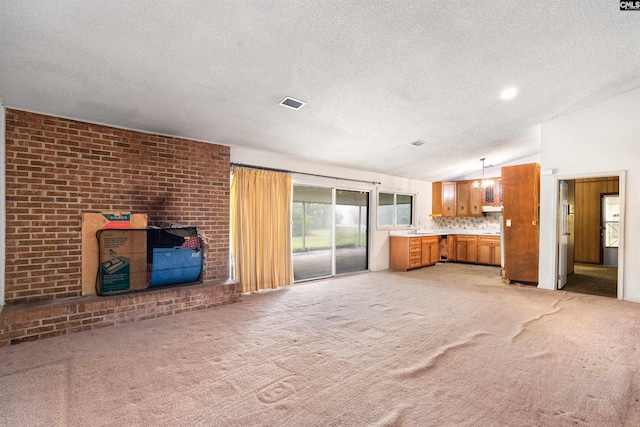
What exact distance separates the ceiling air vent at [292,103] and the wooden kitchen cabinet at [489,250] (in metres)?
6.47

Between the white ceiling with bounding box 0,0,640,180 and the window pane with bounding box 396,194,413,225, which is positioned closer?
the white ceiling with bounding box 0,0,640,180

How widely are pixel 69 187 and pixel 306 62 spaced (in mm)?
3039

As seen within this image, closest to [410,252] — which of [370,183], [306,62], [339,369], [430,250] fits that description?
[430,250]

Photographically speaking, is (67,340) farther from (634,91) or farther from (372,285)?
(634,91)

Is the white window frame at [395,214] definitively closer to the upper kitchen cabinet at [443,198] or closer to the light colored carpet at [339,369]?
the upper kitchen cabinet at [443,198]

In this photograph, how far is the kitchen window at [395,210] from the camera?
7418 mm

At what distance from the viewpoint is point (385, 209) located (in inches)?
296

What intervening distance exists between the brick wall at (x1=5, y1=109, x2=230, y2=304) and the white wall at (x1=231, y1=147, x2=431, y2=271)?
3.65ft

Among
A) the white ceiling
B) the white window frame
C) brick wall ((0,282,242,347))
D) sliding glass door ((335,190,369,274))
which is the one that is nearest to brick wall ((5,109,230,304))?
the white ceiling

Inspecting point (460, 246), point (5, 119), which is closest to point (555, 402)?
point (5, 119)

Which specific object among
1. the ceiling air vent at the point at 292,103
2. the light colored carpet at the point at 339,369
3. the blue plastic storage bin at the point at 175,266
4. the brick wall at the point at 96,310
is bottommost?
the light colored carpet at the point at 339,369

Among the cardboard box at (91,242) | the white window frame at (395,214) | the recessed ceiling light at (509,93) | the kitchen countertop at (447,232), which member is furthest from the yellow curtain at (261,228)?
the recessed ceiling light at (509,93)

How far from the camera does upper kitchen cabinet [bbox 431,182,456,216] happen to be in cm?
855

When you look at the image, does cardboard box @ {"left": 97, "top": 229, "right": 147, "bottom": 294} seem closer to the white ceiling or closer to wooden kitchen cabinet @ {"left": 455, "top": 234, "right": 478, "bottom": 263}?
the white ceiling
